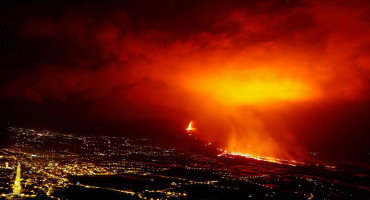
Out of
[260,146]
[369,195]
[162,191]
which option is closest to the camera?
[162,191]

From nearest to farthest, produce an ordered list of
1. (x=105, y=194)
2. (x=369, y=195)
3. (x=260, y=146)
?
(x=105, y=194) → (x=369, y=195) → (x=260, y=146)

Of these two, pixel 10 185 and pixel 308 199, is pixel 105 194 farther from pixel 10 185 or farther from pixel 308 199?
pixel 308 199

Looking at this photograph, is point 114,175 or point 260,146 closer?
point 114,175

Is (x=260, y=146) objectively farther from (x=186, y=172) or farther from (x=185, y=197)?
(x=185, y=197)

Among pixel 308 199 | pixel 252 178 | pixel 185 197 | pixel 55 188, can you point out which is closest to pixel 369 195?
pixel 308 199

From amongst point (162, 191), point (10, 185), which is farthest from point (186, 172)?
point (10, 185)

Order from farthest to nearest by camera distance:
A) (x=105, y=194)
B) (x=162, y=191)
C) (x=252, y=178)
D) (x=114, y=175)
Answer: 1. (x=252, y=178)
2. (x=114, y=175)
3. (x=162, y=191)
4. (x=105, y=194)

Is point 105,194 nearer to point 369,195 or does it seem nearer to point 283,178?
point 283,178

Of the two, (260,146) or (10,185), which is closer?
(10,185)

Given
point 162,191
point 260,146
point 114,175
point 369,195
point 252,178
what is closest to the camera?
point 162,191
